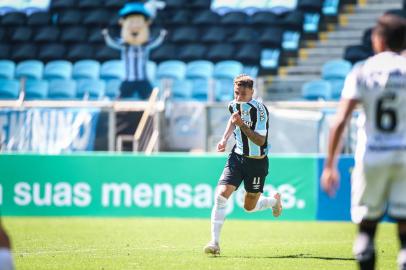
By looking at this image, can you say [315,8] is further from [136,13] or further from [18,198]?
[18,198]

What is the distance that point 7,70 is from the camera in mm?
25812

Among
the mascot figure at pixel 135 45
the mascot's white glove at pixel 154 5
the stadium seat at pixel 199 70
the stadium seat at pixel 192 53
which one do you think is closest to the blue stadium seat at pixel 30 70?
the mascot figure at pixel 135 45

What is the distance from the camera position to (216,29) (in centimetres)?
2639

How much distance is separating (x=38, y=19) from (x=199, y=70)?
20.8 ft

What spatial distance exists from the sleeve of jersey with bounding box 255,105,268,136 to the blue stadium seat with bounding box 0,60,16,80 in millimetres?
15227

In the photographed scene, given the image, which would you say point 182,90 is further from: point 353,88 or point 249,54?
point 353,88

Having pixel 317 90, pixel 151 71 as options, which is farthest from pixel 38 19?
pixel 317 90

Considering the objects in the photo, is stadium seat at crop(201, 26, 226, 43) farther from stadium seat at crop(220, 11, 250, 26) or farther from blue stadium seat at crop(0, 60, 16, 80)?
blue stadium seat at crop(0, 60, 16, 80)

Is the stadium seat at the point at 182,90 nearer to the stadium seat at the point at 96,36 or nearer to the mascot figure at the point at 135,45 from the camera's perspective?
the mascot figure at the point at 135,45

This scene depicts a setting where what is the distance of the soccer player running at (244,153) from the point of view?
36.5 feet

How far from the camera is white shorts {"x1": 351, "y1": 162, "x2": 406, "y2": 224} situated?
7039 mm

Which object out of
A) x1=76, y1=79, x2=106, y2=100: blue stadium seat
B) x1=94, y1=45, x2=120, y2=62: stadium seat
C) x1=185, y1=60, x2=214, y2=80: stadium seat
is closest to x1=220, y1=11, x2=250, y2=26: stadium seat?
x1=185, y1=60, x2=214, y2=80: stadium seat

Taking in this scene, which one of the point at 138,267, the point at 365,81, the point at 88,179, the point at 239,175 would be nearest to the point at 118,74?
the point at 88,179

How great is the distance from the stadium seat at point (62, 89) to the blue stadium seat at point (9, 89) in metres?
0.82
